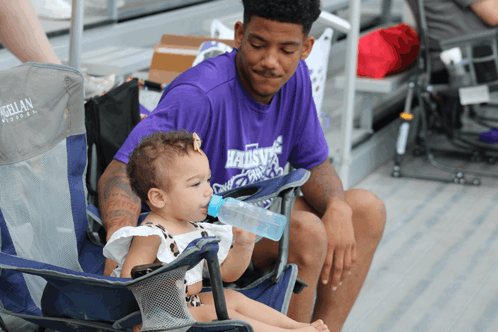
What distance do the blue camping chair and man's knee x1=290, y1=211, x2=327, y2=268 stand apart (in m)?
0.08

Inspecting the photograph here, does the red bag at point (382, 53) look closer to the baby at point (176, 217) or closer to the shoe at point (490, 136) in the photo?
the shoe at point (490, 136)

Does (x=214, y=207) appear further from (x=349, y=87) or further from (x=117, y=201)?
(x=349, y=87)

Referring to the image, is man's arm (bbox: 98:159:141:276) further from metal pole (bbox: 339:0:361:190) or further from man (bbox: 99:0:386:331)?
metal pole (bbox: 339:0:361:190)

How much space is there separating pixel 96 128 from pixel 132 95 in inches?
6.7

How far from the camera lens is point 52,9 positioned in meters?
4.12

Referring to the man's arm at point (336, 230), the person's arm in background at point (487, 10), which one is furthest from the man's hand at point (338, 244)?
the person's arm in background at point (487, 10)

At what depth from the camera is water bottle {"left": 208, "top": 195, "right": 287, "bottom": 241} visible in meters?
1.46

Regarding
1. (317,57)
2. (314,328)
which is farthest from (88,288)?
(317,57)

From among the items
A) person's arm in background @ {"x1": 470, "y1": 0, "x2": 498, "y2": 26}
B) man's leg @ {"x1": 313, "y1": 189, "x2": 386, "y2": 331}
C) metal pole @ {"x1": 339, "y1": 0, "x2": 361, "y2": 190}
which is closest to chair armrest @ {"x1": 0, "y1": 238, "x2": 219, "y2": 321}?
man's leg @ {"x1": 313, "y1": 189, "x2": 386, "y2": 331}

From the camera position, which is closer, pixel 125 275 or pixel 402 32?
pixel 125 275

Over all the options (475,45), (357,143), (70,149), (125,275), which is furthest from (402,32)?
(125,275)

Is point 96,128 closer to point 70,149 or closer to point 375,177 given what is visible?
point 70,149

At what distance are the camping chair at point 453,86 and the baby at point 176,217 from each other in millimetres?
2477

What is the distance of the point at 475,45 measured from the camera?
3637 millimetres
